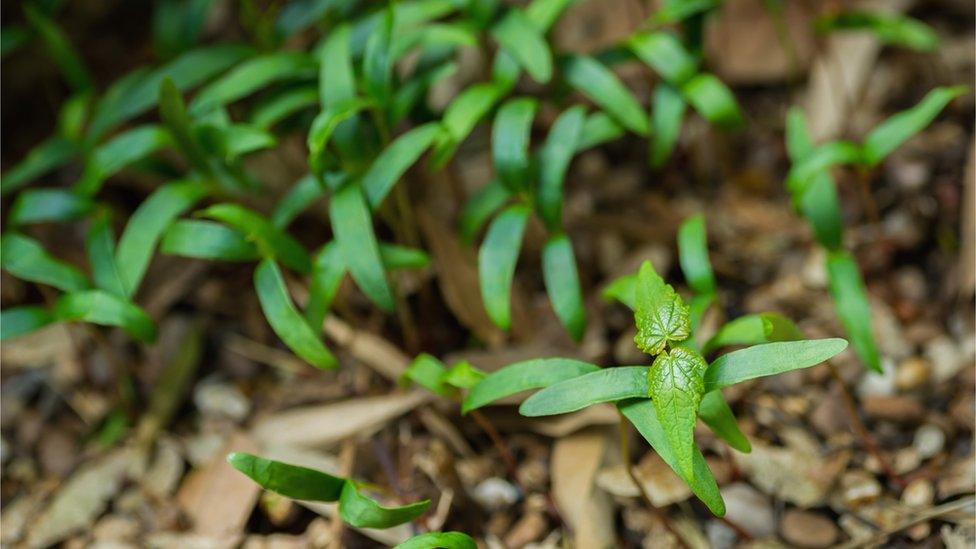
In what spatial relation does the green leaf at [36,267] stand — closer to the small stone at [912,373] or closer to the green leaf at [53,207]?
the green leaf at [53,207]

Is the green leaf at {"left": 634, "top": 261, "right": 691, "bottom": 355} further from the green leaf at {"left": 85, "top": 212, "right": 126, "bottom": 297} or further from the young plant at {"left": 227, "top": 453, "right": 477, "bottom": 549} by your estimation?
the green leaf at {"left": 85, "top": 212, "right": 126, "bottom": 297}

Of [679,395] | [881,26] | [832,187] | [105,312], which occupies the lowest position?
[105,312]

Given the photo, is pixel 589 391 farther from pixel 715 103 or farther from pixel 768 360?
pixel 715 103

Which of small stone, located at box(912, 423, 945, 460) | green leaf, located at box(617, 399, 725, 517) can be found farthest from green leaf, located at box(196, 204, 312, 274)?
small stone, located at box(912, 423, 945, 460)

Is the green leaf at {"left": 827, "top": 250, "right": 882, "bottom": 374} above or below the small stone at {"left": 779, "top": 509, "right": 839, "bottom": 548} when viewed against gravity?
above

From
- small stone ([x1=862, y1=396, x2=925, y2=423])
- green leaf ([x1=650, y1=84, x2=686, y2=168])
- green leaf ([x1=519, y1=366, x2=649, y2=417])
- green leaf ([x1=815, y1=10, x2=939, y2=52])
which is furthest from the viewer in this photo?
green leaf ([x1=815, y1=10, x2=939, y2=52])

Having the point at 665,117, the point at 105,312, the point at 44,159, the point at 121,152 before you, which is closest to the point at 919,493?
the point at 665,117

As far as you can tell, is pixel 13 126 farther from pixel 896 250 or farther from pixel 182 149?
Result: pixel 896 250
